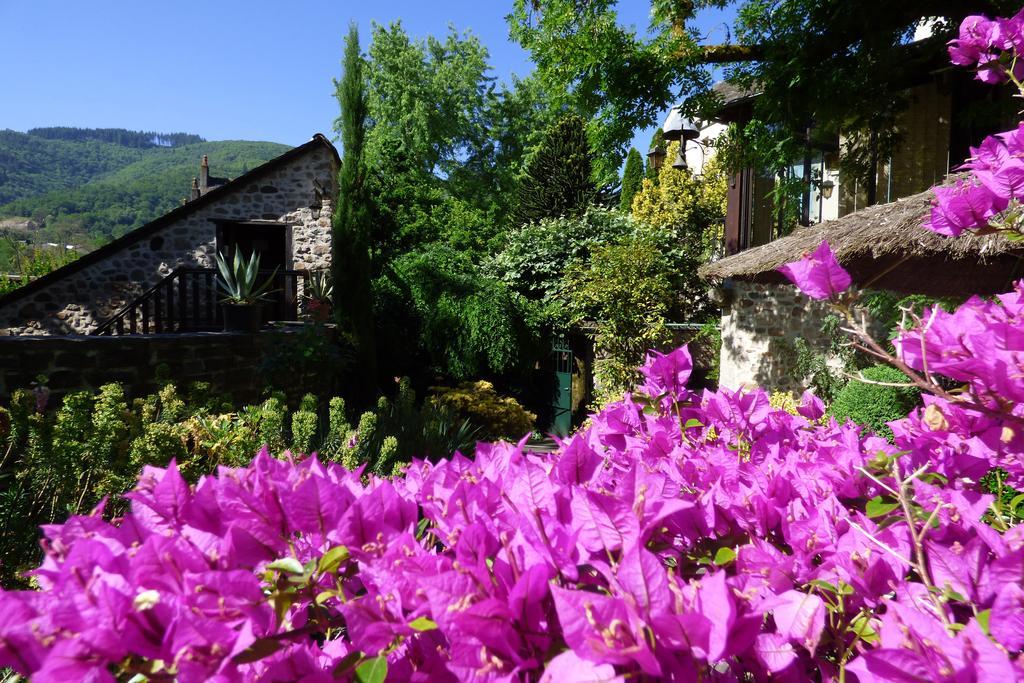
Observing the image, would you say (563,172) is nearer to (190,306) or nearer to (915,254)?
(190,306)

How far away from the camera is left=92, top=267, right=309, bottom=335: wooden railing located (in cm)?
852

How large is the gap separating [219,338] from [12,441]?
4.19m

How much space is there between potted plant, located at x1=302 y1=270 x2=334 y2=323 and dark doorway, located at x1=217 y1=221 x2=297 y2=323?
0.77 ft

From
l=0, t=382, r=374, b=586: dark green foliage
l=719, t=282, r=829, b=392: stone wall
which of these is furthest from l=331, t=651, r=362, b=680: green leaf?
l=719, t=282, r=829, b=392: stone wall

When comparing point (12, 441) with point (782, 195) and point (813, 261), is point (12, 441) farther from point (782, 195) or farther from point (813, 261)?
point (782, 195)

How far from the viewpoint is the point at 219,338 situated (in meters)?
7.08

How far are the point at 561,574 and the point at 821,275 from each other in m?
0.57

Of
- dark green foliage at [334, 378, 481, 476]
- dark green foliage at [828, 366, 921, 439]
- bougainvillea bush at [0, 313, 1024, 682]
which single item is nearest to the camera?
bougainvillea bush at [0, 313, 1024, 682]

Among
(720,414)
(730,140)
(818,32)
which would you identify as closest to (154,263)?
(730,140)

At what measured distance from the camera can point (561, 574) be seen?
0.69 metres

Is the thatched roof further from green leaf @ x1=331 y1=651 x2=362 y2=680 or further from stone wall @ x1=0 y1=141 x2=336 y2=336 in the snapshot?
stone wall @ x1=0 y1=141 x2=336 y2=336

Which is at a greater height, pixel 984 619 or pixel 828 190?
Result: pixel 828 190

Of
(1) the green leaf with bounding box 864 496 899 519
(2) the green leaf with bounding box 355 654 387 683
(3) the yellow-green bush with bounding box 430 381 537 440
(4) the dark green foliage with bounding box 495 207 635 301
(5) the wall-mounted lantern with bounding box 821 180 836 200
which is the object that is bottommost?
(3) the yellow-green bush with bounding box 430 381 537 440

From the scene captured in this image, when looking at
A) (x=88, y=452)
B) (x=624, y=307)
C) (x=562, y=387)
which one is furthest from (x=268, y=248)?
(x=88, y=452)
